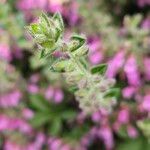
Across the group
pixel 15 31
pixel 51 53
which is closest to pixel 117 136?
pixel 15 31

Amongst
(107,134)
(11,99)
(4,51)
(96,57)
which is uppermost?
(4,51)

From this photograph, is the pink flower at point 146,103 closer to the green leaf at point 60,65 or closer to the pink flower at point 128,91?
the pink flower at point 128,91

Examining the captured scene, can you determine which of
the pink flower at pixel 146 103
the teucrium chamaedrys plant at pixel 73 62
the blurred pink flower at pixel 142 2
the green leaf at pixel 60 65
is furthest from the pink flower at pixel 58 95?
the green leaf at pixel 60 65

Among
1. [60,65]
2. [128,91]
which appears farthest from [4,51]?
[60,65]

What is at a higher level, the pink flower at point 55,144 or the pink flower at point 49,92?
the pink flower at point 49,92

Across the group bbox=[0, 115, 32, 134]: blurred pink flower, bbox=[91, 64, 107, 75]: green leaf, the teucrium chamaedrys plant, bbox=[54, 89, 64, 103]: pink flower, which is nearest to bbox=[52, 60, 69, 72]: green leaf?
the teucrium chamaedrys plant

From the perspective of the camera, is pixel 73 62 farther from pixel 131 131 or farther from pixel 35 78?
pixel 35 78

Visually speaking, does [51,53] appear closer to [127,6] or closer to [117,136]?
[117,136]
